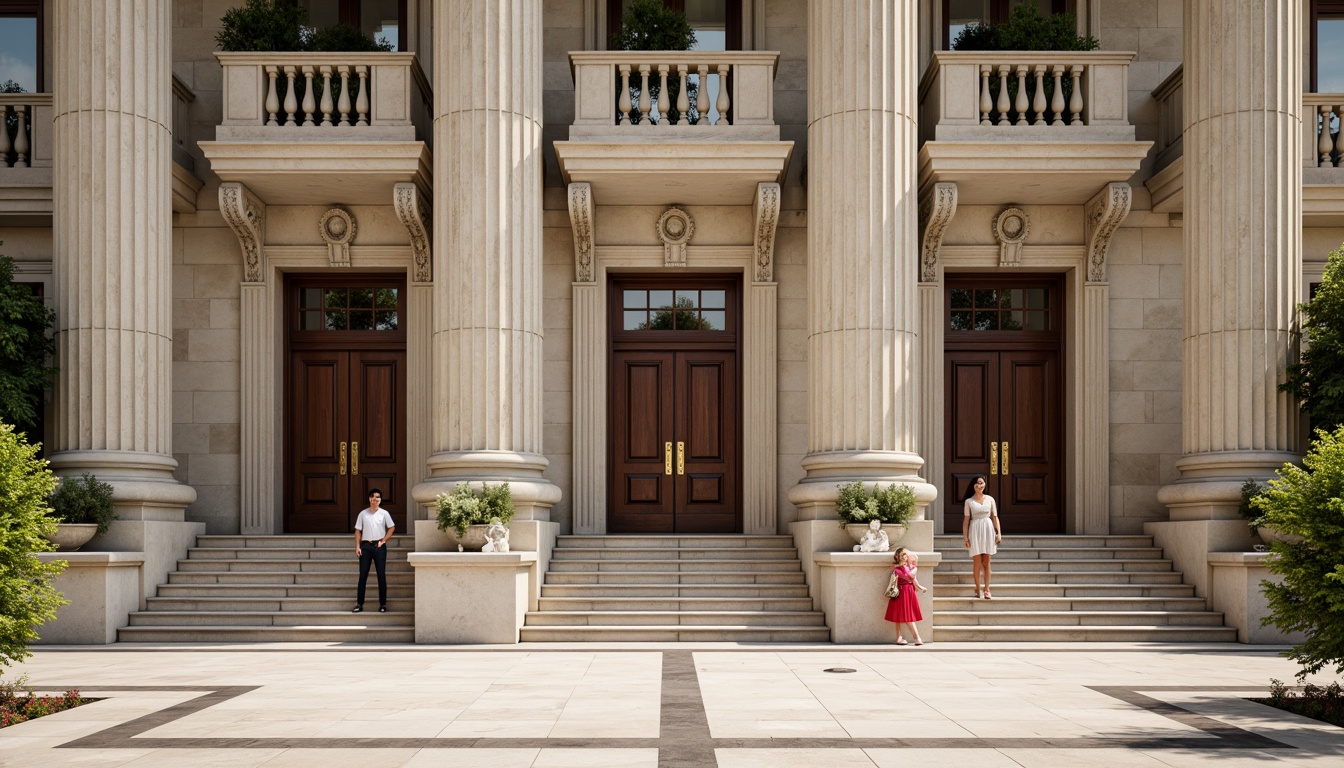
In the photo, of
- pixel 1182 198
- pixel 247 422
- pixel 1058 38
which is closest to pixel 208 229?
pixel 247 422

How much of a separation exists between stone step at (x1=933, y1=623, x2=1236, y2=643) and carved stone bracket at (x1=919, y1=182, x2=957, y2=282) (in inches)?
256

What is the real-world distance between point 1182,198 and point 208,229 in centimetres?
1576

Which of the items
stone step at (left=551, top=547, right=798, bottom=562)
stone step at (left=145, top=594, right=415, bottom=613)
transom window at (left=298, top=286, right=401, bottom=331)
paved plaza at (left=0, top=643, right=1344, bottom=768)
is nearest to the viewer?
paved plaza at (left=0, top=643, right=1344, bottom=768)

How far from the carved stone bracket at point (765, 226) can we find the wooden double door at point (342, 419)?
612cm

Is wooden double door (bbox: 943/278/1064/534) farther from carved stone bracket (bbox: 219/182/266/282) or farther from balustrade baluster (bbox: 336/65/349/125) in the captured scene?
carved stone bracket (bbox: 219/182/266/282)

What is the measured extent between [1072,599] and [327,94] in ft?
43.7

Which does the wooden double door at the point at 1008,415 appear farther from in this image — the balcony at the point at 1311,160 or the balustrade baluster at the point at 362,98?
the balustrade baluster at the point at 362,98

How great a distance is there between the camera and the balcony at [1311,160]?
751 inches

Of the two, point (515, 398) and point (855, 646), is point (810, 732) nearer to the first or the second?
point (855, 646)

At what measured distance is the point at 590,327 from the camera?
786 inches

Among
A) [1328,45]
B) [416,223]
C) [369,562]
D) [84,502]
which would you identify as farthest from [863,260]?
[84,502]

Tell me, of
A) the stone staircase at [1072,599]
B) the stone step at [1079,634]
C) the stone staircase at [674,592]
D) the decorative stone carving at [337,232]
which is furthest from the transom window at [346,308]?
the stone step at [1079,634]

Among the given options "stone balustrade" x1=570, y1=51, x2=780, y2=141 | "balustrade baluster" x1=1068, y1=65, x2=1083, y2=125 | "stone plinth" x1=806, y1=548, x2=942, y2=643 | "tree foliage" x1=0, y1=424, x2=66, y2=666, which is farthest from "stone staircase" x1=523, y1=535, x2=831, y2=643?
"balustrade baluster" x1=1068, y1=65, x2=1083, y2=125

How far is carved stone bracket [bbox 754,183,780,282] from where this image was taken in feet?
61.6
